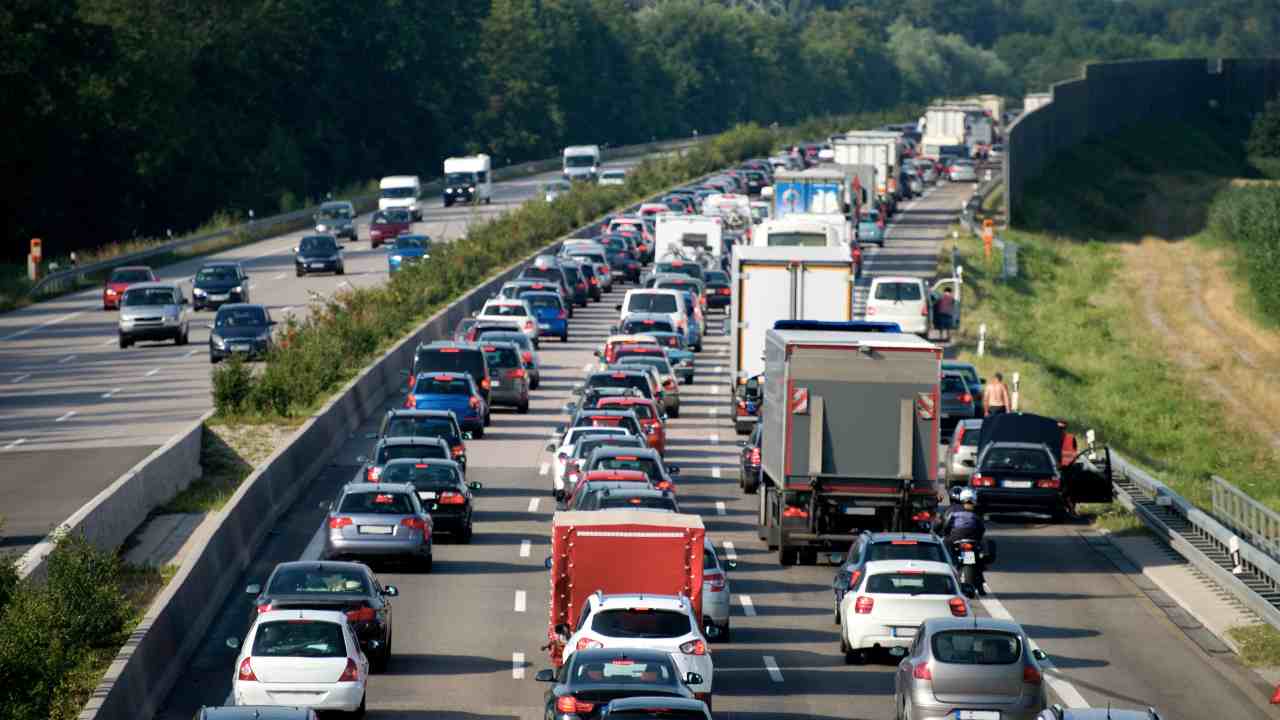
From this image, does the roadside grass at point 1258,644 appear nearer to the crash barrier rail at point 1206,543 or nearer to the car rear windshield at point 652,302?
the crash barrier rail at point 1206,543

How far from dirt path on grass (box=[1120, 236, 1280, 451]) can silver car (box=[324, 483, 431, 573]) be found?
39638 mm

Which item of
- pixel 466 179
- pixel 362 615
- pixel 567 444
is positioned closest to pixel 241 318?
pixel 567 444

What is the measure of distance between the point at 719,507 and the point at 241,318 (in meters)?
23.2

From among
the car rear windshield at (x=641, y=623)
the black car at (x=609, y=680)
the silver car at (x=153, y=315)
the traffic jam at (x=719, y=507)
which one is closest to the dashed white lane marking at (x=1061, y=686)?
the traffic jam at (x=719, y=507)

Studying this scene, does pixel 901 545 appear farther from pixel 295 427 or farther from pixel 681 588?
pixel 295 427

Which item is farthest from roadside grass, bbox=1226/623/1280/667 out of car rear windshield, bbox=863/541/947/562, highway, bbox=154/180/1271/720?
car rear windshield, bbox=863/541/947/562

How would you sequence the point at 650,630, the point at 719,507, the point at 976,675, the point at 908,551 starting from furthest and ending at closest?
the point at 719,507, the point at 908,551, the point at 650,630, the point at 976,675

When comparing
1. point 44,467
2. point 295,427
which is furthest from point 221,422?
point 44,467

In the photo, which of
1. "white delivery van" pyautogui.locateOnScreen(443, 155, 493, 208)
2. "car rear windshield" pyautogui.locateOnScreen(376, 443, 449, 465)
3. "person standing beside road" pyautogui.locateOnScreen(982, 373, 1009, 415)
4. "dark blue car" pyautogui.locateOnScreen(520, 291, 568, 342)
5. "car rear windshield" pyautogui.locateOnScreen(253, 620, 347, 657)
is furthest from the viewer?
"white delivery van" pyautogui.locateOnScreen(443, 155, 493, 208)

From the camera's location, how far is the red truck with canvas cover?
978 inches

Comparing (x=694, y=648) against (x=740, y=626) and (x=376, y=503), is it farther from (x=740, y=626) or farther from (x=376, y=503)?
(x=376, y=503)

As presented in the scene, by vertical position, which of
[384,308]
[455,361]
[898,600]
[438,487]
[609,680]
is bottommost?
[384,308]

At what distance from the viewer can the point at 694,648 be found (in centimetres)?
2134

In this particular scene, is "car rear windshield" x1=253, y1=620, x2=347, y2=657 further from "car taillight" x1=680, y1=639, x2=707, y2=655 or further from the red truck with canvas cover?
the red truck with canvas cover
